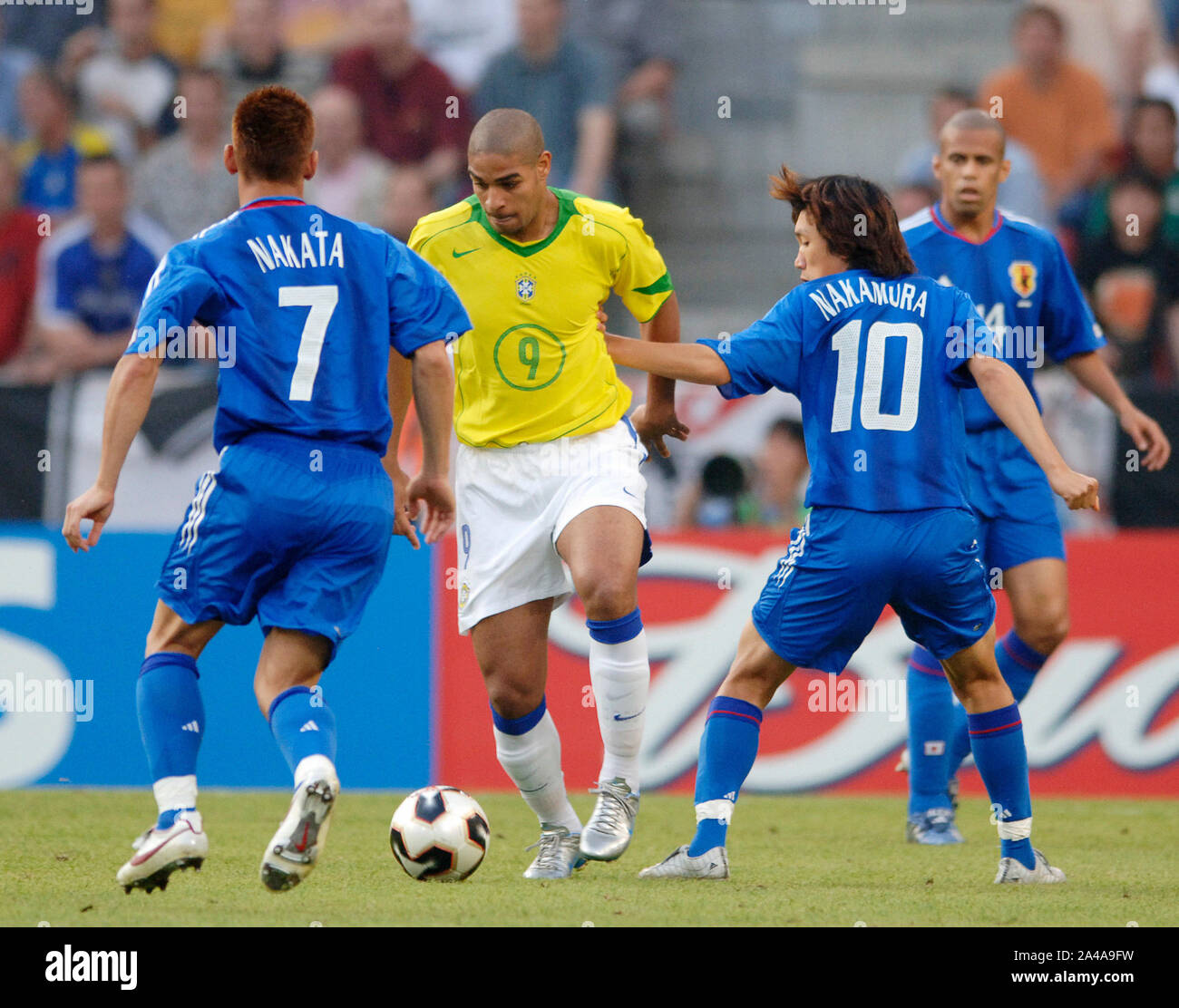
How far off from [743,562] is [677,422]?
8.93 ft

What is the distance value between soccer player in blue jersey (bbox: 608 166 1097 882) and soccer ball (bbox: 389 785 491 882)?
61 centimetres

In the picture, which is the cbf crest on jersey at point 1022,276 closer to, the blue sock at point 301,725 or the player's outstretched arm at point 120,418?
the blue sock at point 301,725

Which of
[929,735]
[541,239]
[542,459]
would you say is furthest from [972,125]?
[929,735]

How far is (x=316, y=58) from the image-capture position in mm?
12180

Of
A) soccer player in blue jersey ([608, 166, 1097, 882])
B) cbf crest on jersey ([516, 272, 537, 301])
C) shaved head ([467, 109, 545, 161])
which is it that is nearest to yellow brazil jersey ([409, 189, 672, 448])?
cbf crest on jersey ([516, 272, 537, 301])

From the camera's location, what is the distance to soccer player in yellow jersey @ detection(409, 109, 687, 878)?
525cm

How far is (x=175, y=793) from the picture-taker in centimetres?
427

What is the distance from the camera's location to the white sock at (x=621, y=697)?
17.3 ft

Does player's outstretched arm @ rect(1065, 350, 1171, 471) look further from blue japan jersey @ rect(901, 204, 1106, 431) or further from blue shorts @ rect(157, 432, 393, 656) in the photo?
blue shorts @ rect(157, 432, 393, 656)

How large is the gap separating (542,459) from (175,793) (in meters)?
1.75

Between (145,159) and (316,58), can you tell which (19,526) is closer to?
(145,159)

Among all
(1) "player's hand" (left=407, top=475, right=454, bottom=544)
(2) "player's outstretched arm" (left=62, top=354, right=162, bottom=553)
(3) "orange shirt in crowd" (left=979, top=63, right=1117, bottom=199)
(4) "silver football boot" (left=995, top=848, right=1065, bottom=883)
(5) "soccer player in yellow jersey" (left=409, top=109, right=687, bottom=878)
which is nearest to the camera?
(2) "player's outstretched arm" (left=62, top=354, right=162, bottom=553)

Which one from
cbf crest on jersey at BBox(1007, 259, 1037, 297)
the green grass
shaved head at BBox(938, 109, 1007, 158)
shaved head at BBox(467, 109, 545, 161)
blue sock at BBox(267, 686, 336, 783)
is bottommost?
the green grass
